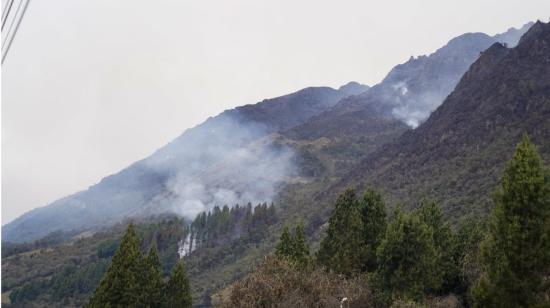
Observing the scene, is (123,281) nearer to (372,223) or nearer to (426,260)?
(372,223)

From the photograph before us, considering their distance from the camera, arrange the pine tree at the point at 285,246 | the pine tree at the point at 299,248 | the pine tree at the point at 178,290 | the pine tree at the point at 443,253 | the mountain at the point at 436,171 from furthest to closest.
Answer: the mountain at the point at 436,171 → the pine tree at the point at 285,246 → the pine tree at the point at 299,248 → the pine tree at the point at 178,290 → the pine tree at the point at 443,253

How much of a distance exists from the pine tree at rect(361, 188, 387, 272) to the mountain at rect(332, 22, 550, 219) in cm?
4042

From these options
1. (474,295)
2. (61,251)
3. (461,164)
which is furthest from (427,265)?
(61,251)

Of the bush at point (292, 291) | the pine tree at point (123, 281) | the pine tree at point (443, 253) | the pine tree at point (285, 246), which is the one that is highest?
the pine tree at point (123, 281)

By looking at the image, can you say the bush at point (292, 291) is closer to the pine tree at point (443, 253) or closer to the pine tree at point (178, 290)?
the pine tree at point (443, 253)

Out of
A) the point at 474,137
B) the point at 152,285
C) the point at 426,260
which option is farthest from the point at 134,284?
the point at 474,137

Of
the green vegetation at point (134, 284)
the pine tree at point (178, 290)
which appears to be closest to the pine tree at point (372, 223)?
the pine tree at point (178, 290)

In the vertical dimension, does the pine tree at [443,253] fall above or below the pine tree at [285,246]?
below

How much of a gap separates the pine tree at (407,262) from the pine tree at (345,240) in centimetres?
663

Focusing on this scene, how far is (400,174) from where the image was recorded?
413ft

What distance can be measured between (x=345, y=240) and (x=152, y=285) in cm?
1570

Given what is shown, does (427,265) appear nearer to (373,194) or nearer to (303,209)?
(373,194)

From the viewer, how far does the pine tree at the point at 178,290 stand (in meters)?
38.5

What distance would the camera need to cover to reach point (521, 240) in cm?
1964
